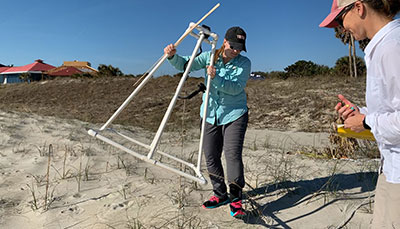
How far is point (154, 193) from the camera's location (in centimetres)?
264

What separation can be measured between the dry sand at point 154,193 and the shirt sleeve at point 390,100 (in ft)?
4.43

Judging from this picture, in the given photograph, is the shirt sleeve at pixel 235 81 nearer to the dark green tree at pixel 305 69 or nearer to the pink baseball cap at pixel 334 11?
the pink baseball cap at pixel 334 11

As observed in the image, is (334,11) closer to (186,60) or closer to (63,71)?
(186,60)

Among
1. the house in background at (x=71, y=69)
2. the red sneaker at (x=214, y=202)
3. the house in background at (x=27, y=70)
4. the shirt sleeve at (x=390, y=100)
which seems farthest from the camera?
the house in background at (x=27, y=70)

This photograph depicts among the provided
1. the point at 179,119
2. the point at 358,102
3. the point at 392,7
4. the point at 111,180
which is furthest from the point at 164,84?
the point at 392,7

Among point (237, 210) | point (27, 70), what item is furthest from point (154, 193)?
point (27, 70)

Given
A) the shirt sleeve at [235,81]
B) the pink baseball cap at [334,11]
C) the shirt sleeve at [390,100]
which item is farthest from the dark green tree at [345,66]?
the shirt sleeve at [390,100]

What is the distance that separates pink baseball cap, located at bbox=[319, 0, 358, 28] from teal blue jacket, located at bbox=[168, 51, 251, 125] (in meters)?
0.99

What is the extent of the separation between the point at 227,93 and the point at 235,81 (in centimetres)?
11

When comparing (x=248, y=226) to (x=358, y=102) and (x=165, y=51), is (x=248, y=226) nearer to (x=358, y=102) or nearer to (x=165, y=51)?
(x=165, y=51)

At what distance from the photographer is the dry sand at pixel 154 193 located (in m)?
2.24

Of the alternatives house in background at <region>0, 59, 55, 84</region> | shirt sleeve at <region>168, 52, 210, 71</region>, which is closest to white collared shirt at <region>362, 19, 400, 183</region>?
shirt sleeve at <region>168, 52, 210, 71</region>

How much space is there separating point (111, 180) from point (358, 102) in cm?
740

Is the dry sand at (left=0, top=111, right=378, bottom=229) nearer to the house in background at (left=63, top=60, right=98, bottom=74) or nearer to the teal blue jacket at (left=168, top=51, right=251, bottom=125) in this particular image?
the teal blue jacket at (left=168, top=51, right=251, bottom=125)
